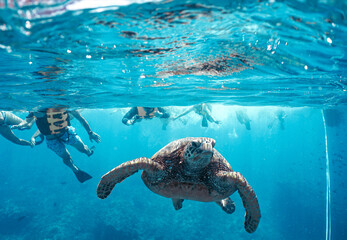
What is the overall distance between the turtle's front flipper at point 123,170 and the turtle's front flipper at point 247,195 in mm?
1729

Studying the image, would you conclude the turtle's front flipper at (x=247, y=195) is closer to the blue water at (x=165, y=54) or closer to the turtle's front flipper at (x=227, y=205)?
the turtle's front flipper at (x=227, y=205)

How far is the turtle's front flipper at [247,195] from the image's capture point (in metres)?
4.16

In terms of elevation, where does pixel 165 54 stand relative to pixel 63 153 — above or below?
above

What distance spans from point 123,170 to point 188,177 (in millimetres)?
1754

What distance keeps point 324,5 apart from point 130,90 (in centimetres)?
933

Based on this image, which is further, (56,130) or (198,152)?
(56,130)

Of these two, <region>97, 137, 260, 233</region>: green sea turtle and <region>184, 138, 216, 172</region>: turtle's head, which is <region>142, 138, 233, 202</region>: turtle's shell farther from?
<region>184, 138, 216, 172</region>: turtle's head

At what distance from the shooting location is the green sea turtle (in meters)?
4.27

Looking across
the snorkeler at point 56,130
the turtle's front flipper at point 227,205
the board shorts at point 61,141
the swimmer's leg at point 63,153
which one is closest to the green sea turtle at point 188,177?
the turtle's front flipper at point 227,205

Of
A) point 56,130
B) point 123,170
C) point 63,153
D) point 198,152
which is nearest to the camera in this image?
point 198,152

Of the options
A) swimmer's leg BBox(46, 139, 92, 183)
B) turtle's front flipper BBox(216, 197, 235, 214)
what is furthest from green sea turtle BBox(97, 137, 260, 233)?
swimmer's leg BBox(46, 139, 92, 183)

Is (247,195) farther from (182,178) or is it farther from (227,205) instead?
(227,205)

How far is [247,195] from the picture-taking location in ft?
14.1

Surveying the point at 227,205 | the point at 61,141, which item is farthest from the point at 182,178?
the point at 61,141
